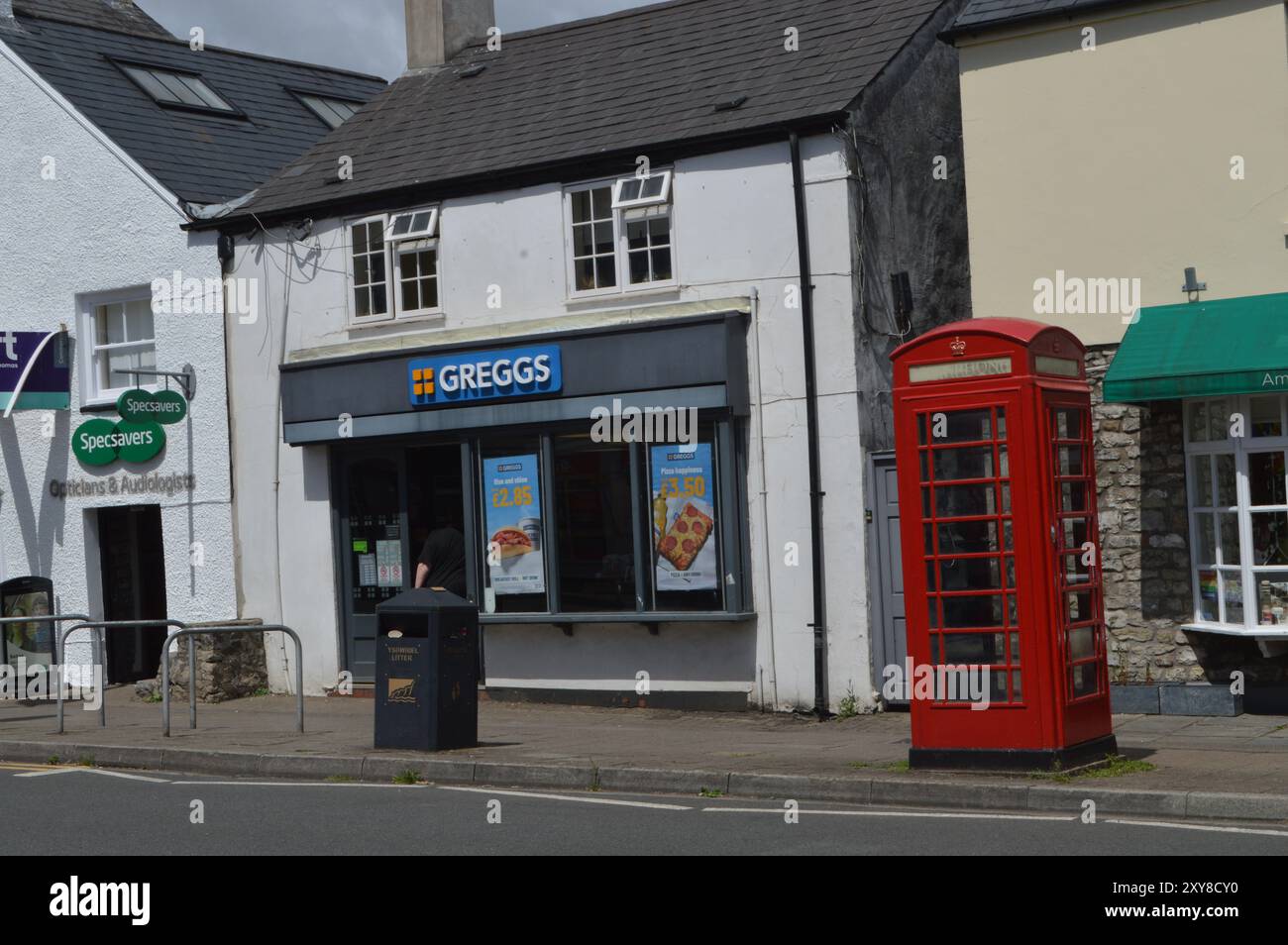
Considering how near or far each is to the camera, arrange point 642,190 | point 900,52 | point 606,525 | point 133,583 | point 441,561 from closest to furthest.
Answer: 1. point 900,52
2. point 642,190
3. point 606,525
4. point 441,561
5. point 133,583

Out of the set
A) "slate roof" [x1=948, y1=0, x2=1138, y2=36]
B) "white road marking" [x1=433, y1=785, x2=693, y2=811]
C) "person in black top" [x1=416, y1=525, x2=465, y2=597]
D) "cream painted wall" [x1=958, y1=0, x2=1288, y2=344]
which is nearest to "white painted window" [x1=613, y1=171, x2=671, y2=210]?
"cream painted wall" [x1=958, y1=0, x2=1288, y2=344]

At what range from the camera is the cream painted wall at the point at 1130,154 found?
1381 centimetres

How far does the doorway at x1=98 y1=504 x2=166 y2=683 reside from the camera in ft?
68.1

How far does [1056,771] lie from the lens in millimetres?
10711

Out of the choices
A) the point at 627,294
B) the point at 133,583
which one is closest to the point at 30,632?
the point at 133,583

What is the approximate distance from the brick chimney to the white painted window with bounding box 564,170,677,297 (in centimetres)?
550

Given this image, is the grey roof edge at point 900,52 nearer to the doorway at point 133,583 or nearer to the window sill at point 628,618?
the window sill at point 628,618

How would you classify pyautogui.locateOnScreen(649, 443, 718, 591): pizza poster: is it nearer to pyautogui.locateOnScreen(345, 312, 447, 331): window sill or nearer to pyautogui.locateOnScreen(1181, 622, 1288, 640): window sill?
pyautogui.locateOnScreen(345, 312, 447, 331): window sill

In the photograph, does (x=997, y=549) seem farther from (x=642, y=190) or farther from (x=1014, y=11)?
(x=642, y=190)

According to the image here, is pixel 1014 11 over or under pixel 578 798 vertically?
over

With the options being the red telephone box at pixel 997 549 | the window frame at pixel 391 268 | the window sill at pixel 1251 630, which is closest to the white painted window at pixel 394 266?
the window frame at pixel 391 268

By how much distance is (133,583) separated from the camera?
21.0 metres

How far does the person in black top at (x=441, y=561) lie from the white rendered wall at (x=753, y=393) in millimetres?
913

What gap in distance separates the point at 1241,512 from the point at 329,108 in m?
16.0
